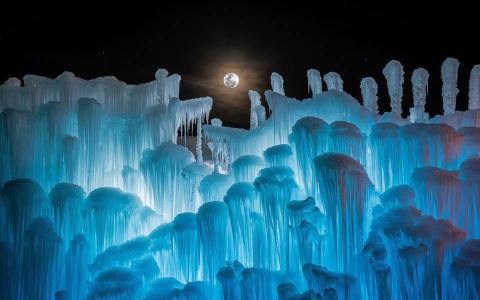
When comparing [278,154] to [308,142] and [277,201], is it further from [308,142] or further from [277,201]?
[277,201]

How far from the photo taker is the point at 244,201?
8688mm

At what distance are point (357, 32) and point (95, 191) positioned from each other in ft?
20.7

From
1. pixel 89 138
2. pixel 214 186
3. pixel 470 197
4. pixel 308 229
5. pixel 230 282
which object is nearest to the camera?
pixel 308 229

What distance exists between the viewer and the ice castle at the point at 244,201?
7.97 metres

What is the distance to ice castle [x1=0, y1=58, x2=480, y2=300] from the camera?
7973 mm

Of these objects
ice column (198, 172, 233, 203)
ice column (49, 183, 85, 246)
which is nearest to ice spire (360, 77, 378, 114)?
ice column (198, 172, 233, 203)

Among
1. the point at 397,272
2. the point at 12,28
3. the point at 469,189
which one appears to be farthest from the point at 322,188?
the point at 12,28

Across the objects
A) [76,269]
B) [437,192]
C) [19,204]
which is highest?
[19,204]

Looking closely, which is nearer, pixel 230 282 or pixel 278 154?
A: pixel 230 282

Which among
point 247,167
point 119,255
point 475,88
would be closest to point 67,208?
point 119,255

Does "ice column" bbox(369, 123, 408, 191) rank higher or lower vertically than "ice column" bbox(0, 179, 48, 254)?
higher

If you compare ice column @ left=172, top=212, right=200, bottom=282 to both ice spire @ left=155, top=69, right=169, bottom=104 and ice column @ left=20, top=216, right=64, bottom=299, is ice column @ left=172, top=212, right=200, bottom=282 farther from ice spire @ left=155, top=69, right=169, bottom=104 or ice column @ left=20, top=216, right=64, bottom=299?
ice spire @ left=155, top=69, right=169, bottom=104

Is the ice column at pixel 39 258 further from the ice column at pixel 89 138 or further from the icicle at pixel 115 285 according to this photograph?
the ice column at pixel 89 138

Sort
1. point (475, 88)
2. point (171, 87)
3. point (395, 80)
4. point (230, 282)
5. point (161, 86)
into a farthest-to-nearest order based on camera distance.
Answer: point (171, 87) < point (161, 86) < point (395, 80) < point (475, 88) < point (230, 282)
